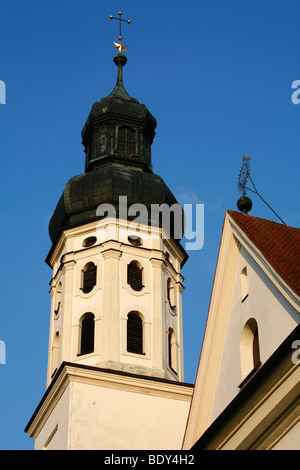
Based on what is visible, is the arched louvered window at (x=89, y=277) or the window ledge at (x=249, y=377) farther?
the arched louvered window at (x=89, y=277)

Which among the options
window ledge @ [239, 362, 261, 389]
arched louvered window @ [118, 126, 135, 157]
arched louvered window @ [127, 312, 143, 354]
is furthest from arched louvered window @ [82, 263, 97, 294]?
window ledge @ [239, 362, 261, 389]

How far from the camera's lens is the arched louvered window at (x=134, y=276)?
2742 cm

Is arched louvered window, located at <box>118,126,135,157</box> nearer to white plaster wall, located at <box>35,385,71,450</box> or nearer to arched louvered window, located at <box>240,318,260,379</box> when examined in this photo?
white plaster wall, located at <box>35,385,71,450</box>

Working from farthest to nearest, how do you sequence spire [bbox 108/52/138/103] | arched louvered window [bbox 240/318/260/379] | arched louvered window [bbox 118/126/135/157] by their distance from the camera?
spire [bbox 108/52/138/103] < arched louvered window [bbox 118/126/135/157] < arched louvered window [bbox 240/318/260/379]

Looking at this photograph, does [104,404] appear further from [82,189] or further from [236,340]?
[236,340]

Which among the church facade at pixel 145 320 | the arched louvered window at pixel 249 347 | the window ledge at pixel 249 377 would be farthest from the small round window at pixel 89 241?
the window ledge at pixel 249 377

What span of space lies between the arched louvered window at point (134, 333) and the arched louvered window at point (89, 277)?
1550 mm

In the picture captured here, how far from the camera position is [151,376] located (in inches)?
996

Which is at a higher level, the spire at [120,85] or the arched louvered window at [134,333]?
the spire at [120,85]

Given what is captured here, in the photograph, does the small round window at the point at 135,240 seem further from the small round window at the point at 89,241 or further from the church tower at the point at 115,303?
the small round window at the point at 89,241

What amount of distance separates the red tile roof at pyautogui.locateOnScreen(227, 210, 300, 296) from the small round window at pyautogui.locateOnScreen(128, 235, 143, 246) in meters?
13.8

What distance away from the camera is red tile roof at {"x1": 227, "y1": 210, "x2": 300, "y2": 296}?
40.4 feet

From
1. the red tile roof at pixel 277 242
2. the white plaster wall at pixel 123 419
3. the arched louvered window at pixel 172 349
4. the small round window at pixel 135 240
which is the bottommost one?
the red tile roof at pixel 277 242
